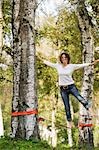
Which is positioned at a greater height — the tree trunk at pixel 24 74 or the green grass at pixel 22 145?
the tree trunk at pixel 24 74

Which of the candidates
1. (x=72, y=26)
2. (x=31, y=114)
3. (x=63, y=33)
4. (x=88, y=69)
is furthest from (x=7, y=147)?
(x=63, y=33)

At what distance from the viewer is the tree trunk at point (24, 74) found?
46.8ft

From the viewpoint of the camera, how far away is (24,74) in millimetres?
14359

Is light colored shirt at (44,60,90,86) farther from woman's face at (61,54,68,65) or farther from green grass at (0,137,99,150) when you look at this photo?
green grass at (0,137,99,150)

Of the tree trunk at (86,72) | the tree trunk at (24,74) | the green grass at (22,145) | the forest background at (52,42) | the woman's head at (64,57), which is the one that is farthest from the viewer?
the forest background at (52,42)

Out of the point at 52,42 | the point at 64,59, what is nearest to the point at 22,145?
the point at 64,59

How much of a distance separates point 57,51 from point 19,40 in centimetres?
2724

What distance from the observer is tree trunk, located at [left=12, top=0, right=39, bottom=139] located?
14250mm

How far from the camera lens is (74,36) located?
109ft

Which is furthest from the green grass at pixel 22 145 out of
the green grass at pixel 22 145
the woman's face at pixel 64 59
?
the woman's face at pixel 64 59

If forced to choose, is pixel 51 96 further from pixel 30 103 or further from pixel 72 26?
pixel 30 103

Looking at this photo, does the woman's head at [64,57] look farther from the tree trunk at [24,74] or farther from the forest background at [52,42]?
the forest background at [52,42]

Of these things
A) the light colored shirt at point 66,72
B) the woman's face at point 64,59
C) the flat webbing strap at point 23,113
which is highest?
the woman's face at point 64,59

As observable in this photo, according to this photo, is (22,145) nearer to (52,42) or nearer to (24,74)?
(24,74)
